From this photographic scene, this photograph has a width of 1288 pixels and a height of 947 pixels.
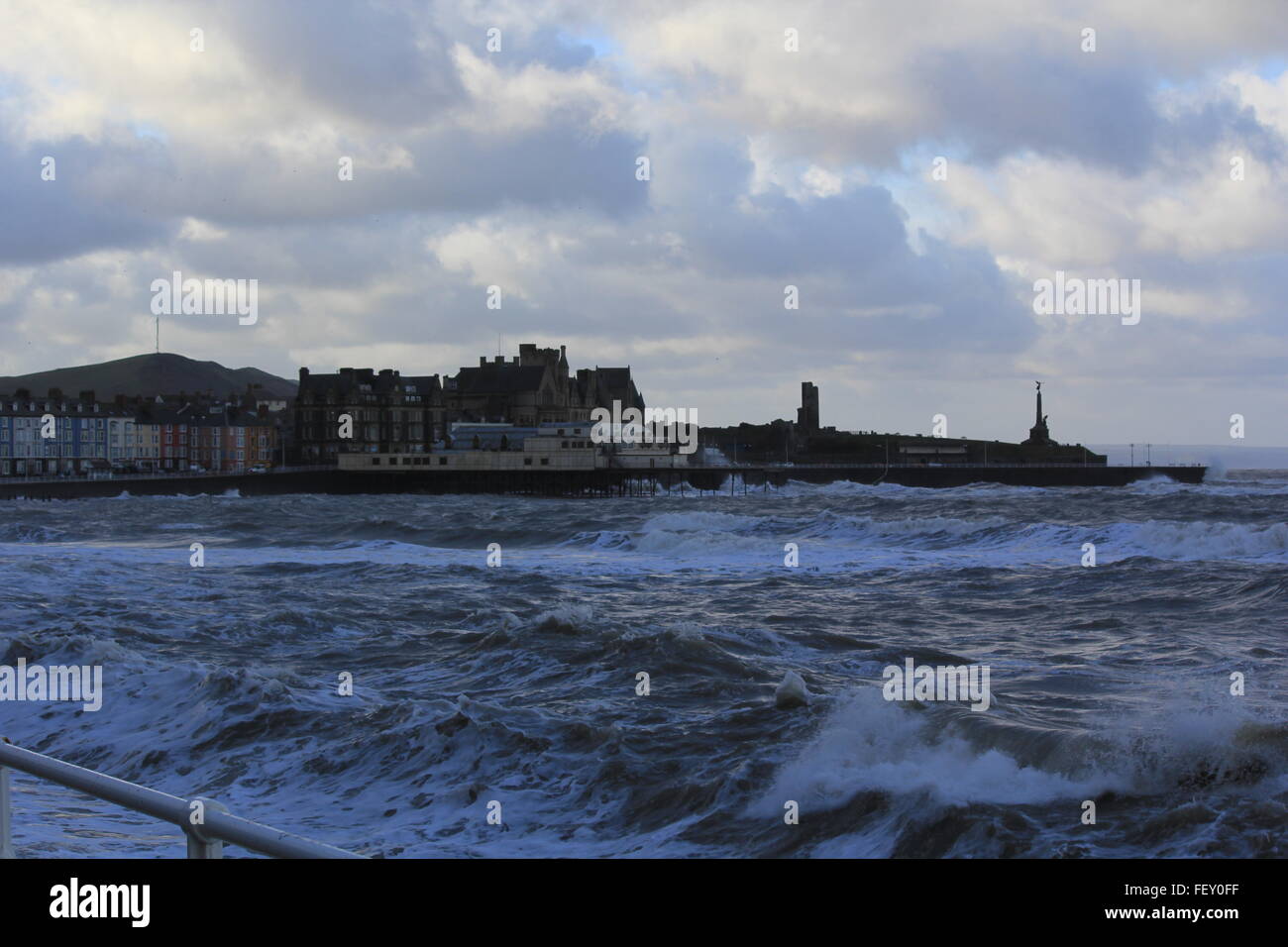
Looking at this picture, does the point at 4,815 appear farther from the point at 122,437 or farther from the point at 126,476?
the point at 122,437

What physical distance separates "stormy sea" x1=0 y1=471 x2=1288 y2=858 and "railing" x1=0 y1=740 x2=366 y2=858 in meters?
4.61

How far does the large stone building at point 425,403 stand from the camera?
13450cm

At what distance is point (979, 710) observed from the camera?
13.0 meters

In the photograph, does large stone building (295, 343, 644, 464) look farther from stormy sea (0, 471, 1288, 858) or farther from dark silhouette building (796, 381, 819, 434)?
stormy sea (0, 471, 1288, 858)

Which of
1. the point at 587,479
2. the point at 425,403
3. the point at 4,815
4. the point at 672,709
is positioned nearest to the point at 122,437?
the point at 425,403

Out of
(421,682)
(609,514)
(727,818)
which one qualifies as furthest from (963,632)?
(609,514)

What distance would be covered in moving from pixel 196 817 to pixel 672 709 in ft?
33.5

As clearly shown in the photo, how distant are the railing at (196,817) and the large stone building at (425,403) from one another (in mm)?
127274

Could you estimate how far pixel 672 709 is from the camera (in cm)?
1399

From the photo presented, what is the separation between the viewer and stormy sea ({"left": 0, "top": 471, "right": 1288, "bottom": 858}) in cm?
982

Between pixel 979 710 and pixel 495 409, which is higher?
pixel 495 409

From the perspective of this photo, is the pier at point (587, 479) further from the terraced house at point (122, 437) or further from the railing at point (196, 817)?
the railing at point (196, 817)
